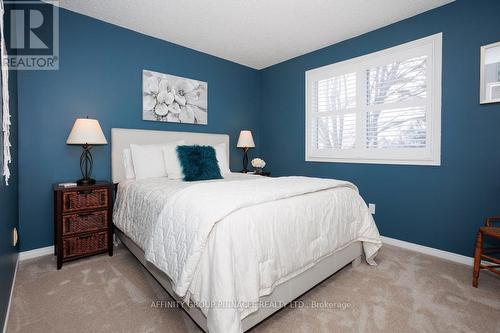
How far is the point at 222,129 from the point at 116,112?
1.57 m

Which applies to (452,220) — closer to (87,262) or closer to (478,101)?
(478,101)

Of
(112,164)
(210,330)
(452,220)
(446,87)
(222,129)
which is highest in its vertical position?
(446,87)

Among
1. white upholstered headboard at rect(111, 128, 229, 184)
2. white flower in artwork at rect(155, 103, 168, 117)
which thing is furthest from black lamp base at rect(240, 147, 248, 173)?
white flower in artwork at rect(155, 103, 168, 117)

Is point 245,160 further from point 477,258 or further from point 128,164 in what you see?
point 477,258

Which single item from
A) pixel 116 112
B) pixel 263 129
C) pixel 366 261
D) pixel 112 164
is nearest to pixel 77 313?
pixel 112 164

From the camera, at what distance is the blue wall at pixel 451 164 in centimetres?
230

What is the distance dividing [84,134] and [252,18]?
215cm

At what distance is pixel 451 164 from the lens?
2.51m

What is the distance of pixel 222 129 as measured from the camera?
405 centimetres

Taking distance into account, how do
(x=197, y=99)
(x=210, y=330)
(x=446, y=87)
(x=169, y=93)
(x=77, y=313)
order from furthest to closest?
(x=197, y=99)
(x=169, y=93)
(x=446, y=87)
(x=77, y=313)
(x=210, y=330)

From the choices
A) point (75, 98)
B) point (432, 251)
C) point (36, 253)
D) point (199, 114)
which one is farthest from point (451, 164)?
point (36, 253)

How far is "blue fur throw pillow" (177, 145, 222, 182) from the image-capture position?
2.63 m

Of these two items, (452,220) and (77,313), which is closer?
(77,313)

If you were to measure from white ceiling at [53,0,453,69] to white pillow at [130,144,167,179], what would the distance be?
57.1 inches
